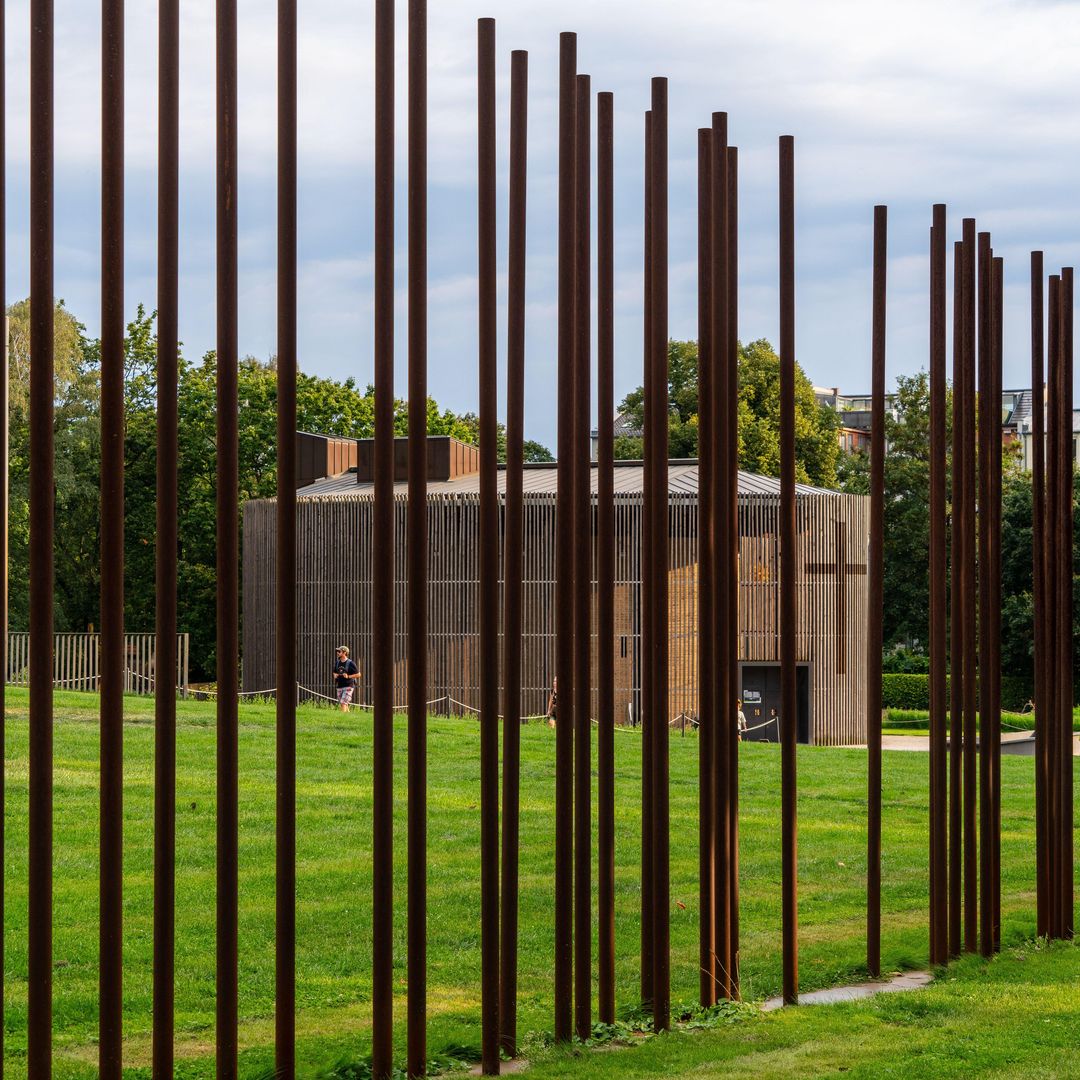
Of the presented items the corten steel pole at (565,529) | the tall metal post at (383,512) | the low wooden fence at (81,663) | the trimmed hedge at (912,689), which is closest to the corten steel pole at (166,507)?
the tall metal post at (383,512)

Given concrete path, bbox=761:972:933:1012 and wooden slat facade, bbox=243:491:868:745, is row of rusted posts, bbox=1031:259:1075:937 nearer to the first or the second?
concrete path, bbox=761:972:933:1012

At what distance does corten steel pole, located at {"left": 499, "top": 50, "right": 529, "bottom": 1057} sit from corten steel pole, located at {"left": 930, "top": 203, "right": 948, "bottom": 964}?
7.33 ft

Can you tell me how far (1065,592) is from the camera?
7711 mm

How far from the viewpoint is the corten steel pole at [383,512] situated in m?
4.48

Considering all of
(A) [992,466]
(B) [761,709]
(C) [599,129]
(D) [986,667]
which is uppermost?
(C) [599,129]

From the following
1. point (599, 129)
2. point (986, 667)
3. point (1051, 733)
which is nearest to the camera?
point (599, 129)

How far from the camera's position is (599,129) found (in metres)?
5.37

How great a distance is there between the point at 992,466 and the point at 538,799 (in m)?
6.18

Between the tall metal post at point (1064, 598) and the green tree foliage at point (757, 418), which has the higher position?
the green tree foliage at point (757, 418)

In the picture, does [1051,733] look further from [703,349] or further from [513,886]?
[513,886]

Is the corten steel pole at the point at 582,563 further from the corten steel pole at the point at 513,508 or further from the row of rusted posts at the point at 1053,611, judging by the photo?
the row of rusted posts at the point at 1053,611

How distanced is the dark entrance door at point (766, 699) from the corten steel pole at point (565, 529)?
22.3 m

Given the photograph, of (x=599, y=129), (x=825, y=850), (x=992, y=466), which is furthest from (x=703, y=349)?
(x=825, y=850)

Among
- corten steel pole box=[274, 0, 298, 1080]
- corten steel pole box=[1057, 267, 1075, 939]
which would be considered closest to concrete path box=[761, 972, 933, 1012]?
corten steel pole box=[1057, 267, 1075, 939]
